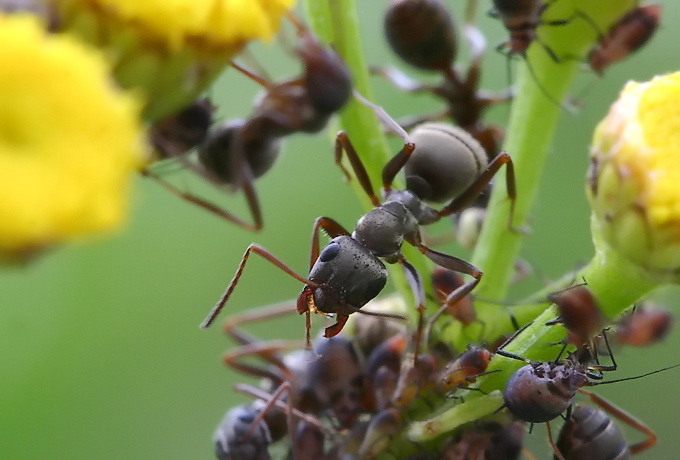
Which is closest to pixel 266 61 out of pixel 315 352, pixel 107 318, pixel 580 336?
pixel 107 318

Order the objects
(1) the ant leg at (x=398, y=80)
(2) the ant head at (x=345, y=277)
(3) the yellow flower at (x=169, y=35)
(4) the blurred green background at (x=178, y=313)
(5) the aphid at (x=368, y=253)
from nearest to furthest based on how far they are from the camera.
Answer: (3) the yellow flower at (x=169, y=35), (5) the aphid at (x=368, y=253), (2) the ant head at (x=345, y=277), (1) the ant leg at (x=398, y=80), (4) the blurred green background at (x=178, y=313)

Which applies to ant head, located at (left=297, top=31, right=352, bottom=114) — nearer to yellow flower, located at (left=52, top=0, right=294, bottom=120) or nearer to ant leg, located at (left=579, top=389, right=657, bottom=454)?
yellow flower, located at (left=52, top=0, right=294, bottom=120)

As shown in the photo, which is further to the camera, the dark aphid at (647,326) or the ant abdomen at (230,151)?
the dark aphid at (647,326)

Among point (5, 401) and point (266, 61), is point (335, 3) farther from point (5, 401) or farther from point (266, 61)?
point (266, 61)

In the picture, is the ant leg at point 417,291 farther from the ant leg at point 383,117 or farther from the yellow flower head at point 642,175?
the yellow flower head at point 642,175

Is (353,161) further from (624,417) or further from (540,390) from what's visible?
(624,417)

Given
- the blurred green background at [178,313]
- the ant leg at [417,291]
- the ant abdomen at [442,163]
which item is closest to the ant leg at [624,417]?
the ant leg at [417,291]

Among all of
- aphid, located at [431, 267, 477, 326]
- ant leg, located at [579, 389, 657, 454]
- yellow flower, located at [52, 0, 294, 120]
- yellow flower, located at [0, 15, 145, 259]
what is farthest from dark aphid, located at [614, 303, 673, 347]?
yellow flower, located at [0, 15, 145, 259]
